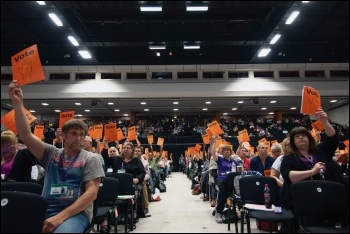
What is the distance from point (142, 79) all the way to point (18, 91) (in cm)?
1298

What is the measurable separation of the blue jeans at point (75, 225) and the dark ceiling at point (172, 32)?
296 inches

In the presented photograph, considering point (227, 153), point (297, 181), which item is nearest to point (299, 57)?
point (227, 153)

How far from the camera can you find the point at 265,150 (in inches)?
174

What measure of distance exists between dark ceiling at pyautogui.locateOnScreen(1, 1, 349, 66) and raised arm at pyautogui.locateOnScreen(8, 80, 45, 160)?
707 centimetres

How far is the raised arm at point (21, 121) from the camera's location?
1.80 meters

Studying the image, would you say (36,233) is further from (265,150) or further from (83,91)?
(83,91)

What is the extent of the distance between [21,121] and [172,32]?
9635 mm

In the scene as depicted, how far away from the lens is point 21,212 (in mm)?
1558

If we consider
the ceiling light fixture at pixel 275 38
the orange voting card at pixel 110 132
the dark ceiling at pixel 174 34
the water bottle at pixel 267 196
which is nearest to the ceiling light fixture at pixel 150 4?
the dark ceiling at pixel 174 34

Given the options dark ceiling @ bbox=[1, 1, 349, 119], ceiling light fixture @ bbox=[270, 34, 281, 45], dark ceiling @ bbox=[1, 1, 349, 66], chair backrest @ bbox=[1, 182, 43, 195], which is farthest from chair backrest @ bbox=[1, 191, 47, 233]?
ceiling light fixture @ bbox=[270, 34, 281, 45]

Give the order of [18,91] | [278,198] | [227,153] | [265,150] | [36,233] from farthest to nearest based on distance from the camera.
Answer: [227,153] < [265,150] < [278,198] < [18,91] < [36,233]

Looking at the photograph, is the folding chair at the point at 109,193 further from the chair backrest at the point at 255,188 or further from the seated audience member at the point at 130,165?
the chair backrest at the point at 255,188

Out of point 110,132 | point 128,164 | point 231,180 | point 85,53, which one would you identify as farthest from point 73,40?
point 231,180

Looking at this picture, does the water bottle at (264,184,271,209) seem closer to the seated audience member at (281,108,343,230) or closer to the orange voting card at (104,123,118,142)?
the seated audience member at (281,108,343,230)
